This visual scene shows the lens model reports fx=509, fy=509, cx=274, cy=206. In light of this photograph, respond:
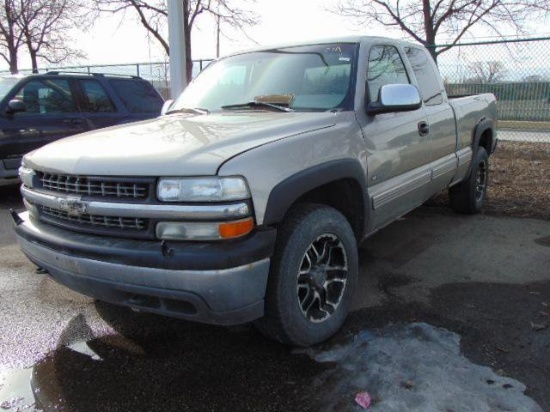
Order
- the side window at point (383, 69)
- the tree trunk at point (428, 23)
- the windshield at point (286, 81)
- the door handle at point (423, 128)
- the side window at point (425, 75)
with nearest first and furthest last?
the windshield at point (286, 81) → the side window at point (383, 69) → the door handle at point (423, 128) → the side window at point (425, 75) → the tree trunk at point (428, 23)

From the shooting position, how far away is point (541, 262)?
4426 mm

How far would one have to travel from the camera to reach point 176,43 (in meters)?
7.99

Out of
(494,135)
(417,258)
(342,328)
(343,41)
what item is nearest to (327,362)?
(342,328)

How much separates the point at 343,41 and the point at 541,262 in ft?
8.42

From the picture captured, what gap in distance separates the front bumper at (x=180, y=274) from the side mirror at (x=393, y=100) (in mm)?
1388

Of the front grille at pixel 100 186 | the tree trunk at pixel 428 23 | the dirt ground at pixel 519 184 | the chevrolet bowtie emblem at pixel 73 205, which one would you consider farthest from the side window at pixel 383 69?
the tree trunk at pixel 428 23

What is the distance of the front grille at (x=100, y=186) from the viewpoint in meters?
2.52

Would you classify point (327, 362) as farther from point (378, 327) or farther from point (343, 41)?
point (343, 41)

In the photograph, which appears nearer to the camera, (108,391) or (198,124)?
(108,391)

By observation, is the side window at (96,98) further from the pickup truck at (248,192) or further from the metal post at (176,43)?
the pickup truck at (248,192)

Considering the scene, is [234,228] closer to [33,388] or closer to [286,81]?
[33,388]

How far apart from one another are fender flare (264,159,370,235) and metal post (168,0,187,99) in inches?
215

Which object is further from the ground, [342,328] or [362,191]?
[362,191]

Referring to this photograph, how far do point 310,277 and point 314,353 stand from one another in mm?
450
